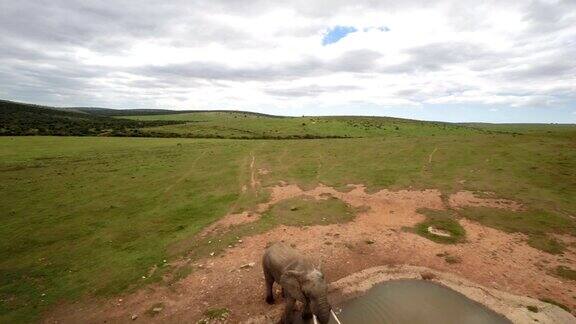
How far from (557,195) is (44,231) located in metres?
38.1

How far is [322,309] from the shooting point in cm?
1240

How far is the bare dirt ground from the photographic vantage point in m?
15.7

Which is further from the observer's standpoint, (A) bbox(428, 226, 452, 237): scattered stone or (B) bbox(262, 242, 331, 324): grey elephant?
(A) bbox(428, 226, 452, 237): scattered stone

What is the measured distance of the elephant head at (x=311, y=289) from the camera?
40.7 ft

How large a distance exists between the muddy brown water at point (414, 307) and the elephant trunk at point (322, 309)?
2.21m

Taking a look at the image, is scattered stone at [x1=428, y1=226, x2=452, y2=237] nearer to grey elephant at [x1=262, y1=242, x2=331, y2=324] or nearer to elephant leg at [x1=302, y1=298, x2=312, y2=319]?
grey elephant at [x1=262, y1=242, x2=331, y2=324]

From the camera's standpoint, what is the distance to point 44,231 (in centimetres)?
2500

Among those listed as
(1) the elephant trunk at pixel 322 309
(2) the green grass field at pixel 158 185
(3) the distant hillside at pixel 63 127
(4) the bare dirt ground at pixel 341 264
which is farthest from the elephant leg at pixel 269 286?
(3) the distant hillside at pixel 63 127

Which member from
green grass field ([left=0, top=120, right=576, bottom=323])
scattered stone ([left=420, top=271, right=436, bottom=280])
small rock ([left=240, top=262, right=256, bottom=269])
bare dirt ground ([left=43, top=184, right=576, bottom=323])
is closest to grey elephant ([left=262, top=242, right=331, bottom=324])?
bare dirt ground ([left=43, top=184, right=576, bottom=323])

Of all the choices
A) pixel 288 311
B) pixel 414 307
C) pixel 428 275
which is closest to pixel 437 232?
pixel 428 275

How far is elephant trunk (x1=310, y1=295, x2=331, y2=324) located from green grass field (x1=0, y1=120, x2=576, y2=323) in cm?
960

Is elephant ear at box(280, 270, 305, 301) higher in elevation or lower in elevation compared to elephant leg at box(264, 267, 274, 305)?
higher

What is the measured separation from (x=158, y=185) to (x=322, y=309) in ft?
91.9

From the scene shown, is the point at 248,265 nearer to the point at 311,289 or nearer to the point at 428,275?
the point at 311,289
